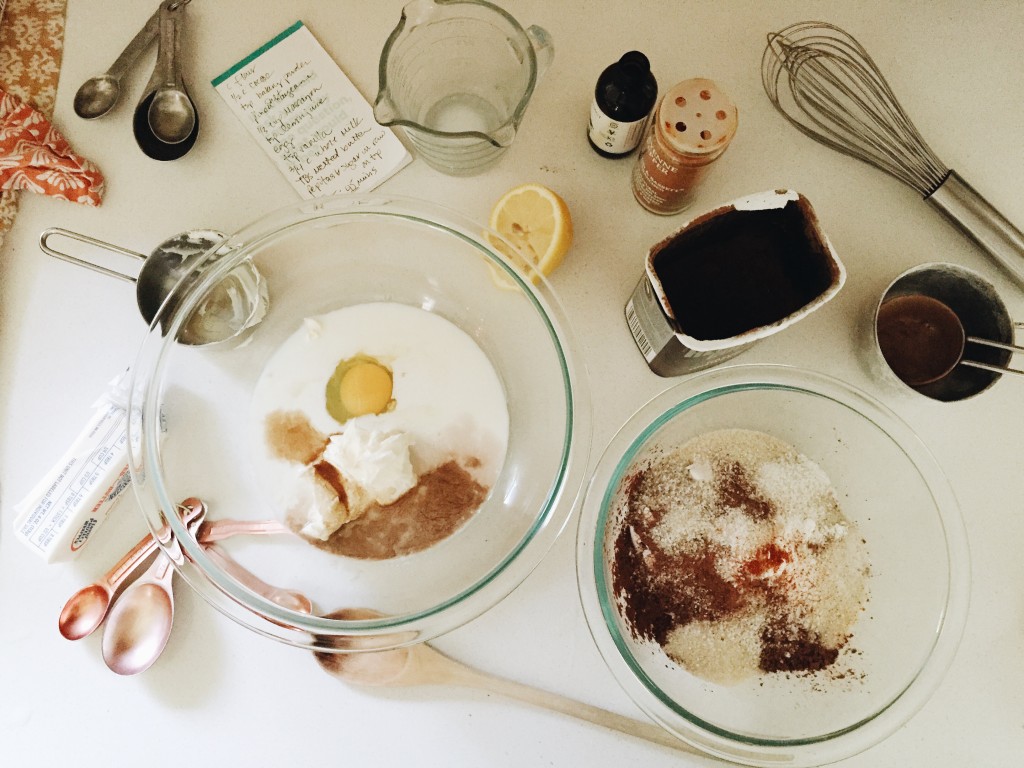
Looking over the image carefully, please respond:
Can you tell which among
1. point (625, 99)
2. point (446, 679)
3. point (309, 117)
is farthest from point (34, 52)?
point (446, 679)

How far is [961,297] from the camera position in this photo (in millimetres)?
899

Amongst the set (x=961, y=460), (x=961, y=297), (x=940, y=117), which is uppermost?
(x=940, y=117)

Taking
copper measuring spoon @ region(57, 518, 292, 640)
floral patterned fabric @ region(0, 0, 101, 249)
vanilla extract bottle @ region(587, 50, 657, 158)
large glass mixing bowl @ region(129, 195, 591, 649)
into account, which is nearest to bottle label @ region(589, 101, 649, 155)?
vanilla extract bottle @ region(587, 50, 657, 158)

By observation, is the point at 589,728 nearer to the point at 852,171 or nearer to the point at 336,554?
the point at 336,554

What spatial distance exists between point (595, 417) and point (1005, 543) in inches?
24.1

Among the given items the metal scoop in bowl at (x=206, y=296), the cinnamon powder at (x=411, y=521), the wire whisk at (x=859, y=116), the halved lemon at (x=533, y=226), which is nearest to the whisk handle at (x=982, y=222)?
the wire whisk at (x=859, y=116)

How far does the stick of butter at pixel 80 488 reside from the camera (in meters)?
0.92

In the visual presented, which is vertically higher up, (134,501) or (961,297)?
(961,297)

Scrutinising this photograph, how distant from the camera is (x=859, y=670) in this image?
3.08 feet

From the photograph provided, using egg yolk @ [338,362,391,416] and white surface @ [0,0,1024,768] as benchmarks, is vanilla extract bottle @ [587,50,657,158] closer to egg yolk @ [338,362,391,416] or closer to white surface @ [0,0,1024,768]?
white surface @ [0,0,1024,768]

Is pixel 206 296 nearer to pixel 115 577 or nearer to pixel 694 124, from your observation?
pixel 115 577

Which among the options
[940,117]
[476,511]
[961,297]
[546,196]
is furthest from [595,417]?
[940,117]

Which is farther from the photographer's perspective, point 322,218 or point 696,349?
point 322,218

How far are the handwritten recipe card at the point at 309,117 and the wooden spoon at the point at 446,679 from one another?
647 millimetres
